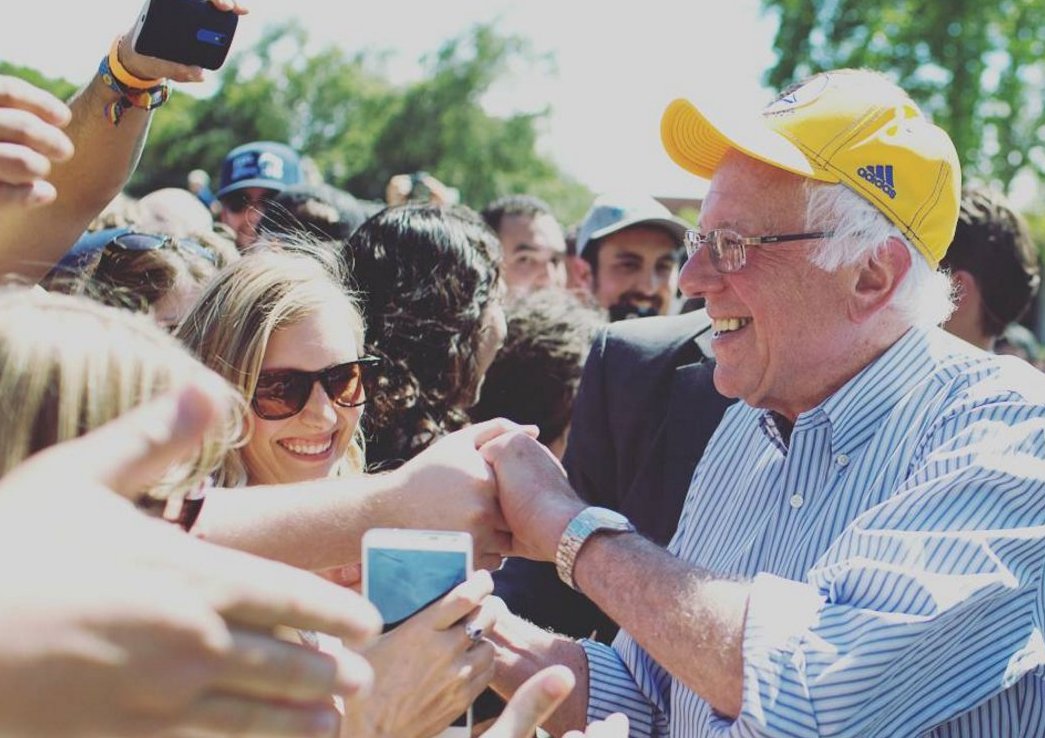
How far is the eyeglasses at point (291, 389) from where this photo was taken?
269 centimetres

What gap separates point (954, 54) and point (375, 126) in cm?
2282

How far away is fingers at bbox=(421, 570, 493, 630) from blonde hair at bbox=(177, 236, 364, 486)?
1181 mm

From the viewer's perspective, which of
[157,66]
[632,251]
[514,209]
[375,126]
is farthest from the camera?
[375,126]

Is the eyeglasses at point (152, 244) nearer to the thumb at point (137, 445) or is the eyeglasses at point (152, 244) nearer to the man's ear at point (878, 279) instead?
the man's ear at point (878, 279)

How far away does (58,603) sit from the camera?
2.87 feet

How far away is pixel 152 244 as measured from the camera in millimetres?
3596

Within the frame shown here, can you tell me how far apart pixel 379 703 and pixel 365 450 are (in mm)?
1743

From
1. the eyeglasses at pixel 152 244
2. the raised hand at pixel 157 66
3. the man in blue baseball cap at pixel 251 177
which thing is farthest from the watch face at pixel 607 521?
the man in blue baseball cap at pixel 251 177

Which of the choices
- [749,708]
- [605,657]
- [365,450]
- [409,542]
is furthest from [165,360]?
[365,450]

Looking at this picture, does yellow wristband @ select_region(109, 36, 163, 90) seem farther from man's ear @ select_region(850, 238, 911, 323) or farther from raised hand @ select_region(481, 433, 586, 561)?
man's ear @ select_region(850, 238, 911, 323)

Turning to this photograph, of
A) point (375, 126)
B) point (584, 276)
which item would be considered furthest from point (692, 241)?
point (375, 126)

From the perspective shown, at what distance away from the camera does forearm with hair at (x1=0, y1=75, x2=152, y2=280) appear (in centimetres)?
246

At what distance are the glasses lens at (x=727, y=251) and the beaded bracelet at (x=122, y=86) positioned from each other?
1377mm

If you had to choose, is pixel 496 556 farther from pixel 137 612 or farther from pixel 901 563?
pixel 137 612
